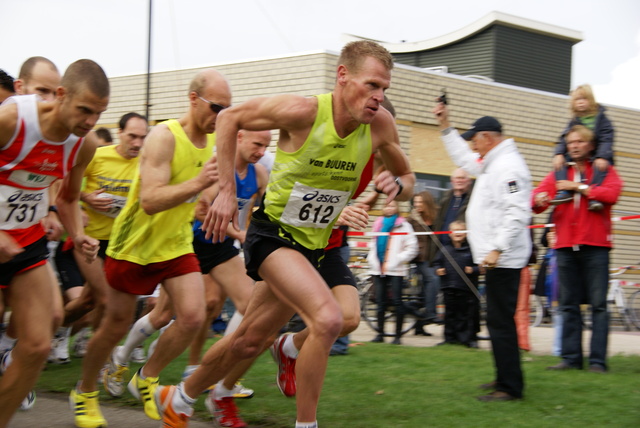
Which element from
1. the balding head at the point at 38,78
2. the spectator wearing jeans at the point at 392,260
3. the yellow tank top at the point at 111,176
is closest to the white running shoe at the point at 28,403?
the yellow tank top at the point at 111,176

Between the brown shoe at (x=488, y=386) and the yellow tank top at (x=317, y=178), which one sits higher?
the yellow tank top at (x=317, y=178)

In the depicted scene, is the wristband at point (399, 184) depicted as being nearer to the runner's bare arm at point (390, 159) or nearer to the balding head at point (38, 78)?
the runner's bare arm at point (390, 159)

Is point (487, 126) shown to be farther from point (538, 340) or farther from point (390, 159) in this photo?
point (538, 340)

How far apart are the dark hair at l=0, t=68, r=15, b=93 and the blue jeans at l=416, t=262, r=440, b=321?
621cm

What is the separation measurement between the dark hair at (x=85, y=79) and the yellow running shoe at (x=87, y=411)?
2054 millimetres

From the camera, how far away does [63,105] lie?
4.11 metres

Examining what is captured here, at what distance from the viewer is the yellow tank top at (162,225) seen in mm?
5160

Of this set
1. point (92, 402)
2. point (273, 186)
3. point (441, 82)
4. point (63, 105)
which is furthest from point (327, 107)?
point (441, 82)

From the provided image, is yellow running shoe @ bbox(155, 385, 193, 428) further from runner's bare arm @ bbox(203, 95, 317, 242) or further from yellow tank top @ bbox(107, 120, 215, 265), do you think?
runner's bare arm @ bbox(203, 95, 317, 242)

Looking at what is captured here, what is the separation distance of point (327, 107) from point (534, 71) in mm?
21371

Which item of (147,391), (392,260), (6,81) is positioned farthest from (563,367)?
(6,81)

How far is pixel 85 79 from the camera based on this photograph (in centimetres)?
406

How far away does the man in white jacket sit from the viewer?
18.6 feet

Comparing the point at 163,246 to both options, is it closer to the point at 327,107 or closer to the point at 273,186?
the point at 273,186
